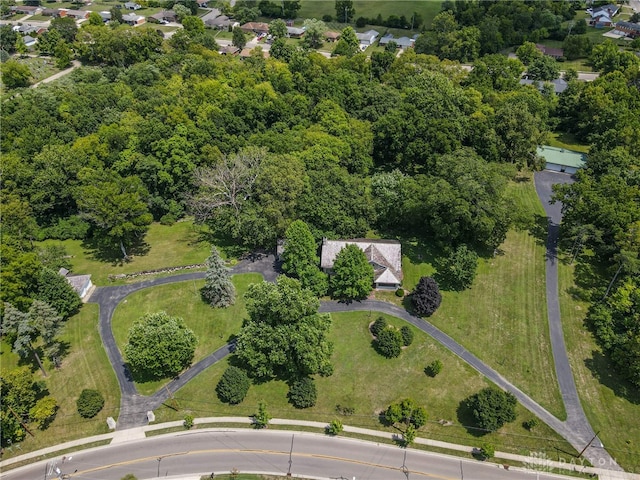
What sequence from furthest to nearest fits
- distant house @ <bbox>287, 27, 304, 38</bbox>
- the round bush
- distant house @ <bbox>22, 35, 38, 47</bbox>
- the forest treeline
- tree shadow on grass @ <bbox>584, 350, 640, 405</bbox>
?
distant house @ <bbox>287, 27, 304, 38</bbox>, distant house @ <bbox>22, 35, 38, 47</bbox>, the forest treeline, tree shadow on grass @ <bbox>584, 350, 640, 405</bbox>, the round bush

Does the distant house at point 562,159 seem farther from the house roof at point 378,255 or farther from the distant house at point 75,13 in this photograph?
the distant house at point 75,13

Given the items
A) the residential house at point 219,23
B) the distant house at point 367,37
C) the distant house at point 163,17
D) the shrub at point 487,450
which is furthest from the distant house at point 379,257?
the distant house at point 163,17

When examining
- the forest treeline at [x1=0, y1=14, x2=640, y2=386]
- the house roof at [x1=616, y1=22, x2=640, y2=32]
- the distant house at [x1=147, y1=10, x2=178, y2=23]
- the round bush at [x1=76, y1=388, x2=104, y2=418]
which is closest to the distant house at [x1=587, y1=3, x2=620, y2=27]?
the house roof at [x1=616, y1=22, x2=640, y2=32]

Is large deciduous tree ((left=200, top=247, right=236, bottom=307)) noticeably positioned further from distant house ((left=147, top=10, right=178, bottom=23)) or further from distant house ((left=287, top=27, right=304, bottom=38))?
distant house ((left=147, top=10, right=178, bottom=23))

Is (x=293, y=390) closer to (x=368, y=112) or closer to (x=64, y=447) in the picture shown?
(x=64, y=447)

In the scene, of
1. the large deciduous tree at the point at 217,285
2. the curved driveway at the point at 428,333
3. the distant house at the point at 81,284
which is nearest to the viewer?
the curved driveway at the point at 428,333

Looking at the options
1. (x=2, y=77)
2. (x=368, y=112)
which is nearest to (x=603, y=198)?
(x=368, y=112)
